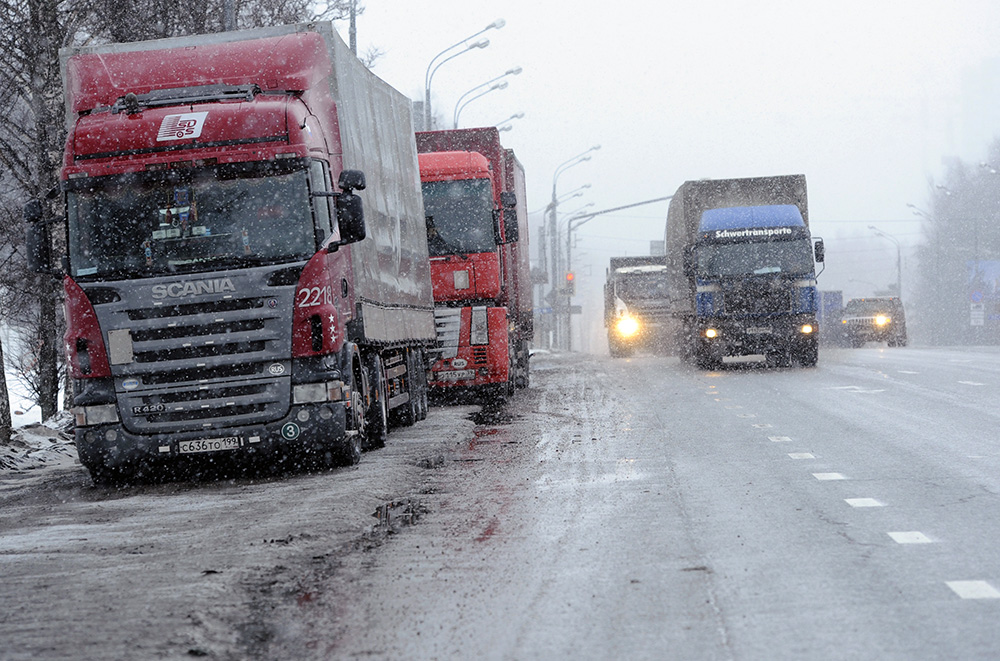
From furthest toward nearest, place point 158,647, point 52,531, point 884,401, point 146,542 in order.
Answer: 1. point 884,401
2. point 52,531
3. point 146,542
4. point 158,647

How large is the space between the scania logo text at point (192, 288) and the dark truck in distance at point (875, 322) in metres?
43.1

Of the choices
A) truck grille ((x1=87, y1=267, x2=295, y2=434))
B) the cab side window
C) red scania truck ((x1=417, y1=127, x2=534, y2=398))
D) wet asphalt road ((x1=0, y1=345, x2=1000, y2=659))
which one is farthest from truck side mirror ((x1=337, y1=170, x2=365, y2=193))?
red scania truck ((x1=417, y1=127, x2=534, y2=398))

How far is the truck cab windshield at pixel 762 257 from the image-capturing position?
88.9 feet

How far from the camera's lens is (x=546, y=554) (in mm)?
7062

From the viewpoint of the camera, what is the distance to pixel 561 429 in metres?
15.1

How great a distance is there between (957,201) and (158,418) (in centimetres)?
9910

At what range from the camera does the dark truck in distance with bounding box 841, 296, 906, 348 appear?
5084 centimetres

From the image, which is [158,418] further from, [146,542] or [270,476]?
[146,542]

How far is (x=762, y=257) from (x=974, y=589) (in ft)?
71.2

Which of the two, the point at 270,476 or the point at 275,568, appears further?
the point at 270,476

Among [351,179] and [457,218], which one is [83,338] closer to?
[351,179]

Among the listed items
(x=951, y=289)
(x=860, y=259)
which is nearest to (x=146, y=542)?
(x=951, y=289)

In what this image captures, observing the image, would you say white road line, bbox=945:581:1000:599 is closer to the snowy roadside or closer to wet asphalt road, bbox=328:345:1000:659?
wet asphalt road, bbox=328:345:1000:659

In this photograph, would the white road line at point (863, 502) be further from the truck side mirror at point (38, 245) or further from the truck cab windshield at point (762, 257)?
the truck cab windshield at point (762, 257)
